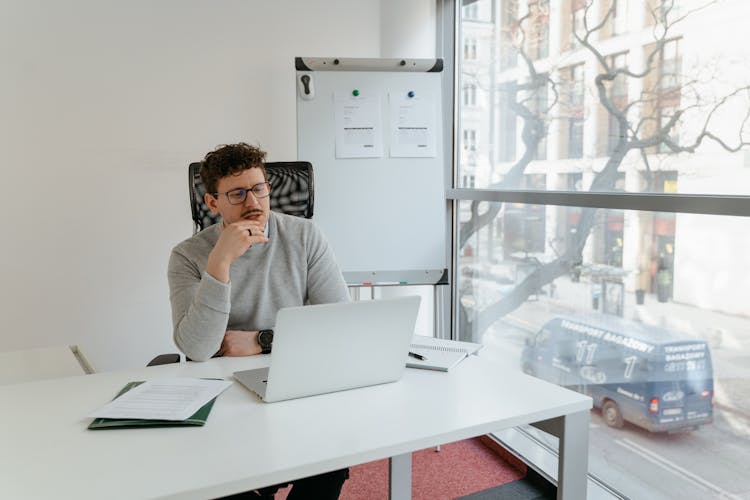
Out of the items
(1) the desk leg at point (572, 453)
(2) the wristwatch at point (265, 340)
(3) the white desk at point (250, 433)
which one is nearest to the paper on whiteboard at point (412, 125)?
(2) the wristwatch at point (265, 340)

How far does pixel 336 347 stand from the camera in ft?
4.26

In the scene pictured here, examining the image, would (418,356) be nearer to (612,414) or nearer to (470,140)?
(612,414)

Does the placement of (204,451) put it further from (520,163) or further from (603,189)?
(520,163)

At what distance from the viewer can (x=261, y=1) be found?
3.14m

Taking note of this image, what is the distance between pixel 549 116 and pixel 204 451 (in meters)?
2.01

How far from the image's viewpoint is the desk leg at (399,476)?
5.36 ft

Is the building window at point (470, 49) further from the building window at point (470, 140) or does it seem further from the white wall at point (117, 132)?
the white wall at point (117, 132)

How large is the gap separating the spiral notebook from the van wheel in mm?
866

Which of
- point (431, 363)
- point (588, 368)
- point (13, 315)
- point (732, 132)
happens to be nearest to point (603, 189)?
point (732, 132)

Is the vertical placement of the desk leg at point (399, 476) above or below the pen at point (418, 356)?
below

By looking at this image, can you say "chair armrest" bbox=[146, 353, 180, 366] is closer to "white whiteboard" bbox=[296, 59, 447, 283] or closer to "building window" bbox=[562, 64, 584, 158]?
"white whiteboard" bbox=[296, 59, 447, 283]

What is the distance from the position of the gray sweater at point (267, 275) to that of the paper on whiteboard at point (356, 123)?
0.98m

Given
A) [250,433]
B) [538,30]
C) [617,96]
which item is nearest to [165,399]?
[250,433]

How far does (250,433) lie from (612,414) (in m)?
1.58
